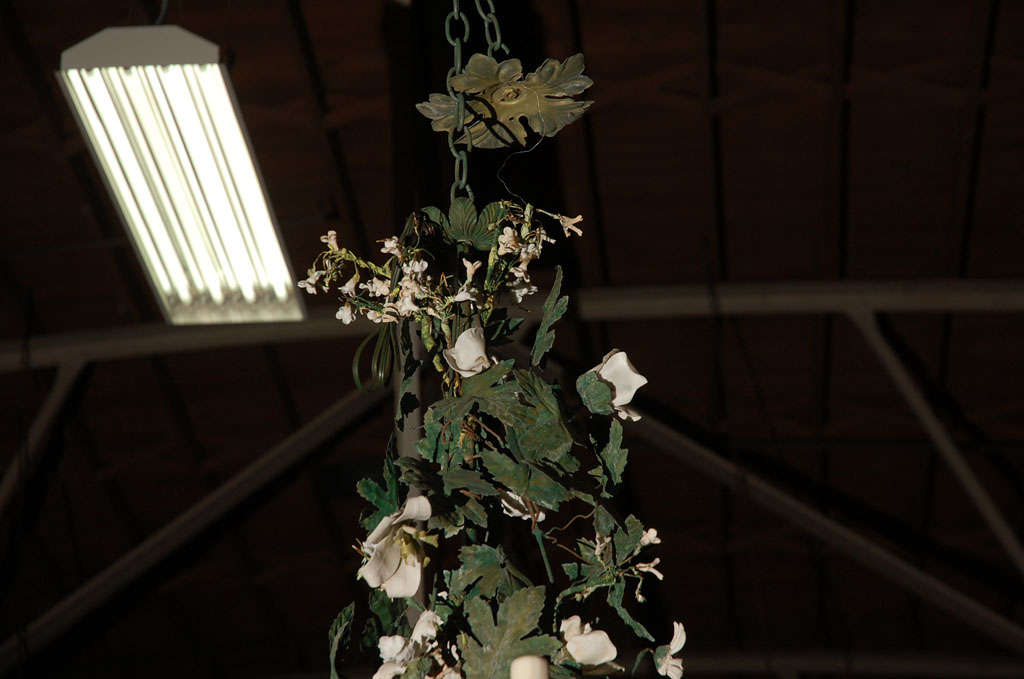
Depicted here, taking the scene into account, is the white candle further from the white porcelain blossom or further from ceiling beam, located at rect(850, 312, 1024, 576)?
ceiling beam, located at rect(850, 312, 1024, 576)

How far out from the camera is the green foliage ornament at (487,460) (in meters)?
1.28

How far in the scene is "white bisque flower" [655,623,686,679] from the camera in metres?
1.32

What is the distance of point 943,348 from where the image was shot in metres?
7.64

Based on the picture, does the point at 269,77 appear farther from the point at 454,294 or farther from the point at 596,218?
the point at 454,294

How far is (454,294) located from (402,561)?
44 cm

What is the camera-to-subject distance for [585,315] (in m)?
6.92

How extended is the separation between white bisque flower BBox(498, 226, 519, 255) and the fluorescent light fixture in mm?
1361

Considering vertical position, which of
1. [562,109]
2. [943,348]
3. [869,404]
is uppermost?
[562,109]

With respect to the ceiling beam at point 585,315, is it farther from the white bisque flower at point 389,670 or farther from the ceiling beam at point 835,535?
the white bisque flower at point 389,670

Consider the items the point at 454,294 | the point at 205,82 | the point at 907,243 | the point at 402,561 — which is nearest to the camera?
the point at 402,561

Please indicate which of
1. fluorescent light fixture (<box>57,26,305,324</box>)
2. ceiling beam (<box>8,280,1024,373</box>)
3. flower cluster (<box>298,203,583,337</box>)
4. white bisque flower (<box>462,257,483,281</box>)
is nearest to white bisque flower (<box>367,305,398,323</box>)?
flower cluster (<box>298,203,583,337</box>)

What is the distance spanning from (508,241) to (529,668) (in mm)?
619

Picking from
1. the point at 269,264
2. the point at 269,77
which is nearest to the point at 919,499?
the point at 269,77

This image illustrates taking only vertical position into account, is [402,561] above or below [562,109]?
below
